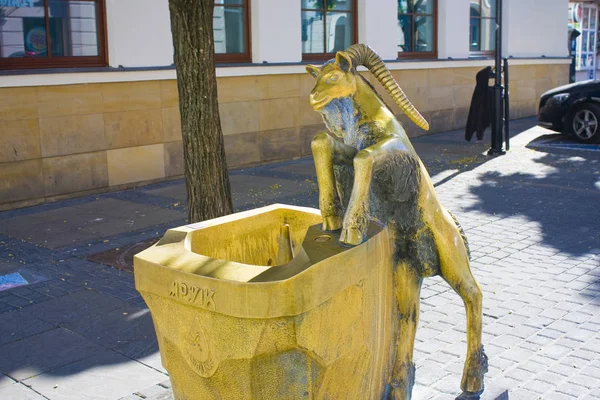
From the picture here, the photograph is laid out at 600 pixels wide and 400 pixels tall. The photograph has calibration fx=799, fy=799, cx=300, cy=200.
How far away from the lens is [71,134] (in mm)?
10656

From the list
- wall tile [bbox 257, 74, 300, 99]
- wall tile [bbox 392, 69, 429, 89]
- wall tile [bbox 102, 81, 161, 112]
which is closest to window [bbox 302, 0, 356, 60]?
wall tile [bbox 257, 74, 300, 99]

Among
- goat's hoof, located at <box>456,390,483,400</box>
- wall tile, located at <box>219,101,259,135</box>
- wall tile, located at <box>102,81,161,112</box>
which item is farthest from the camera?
wall tile, located at <box>219,101,259,135</box>

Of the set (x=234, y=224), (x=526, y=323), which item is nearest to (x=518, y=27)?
(x=526, y=323)

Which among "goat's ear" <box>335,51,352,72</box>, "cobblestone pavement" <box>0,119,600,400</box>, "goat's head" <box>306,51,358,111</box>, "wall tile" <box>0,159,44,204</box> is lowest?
"cobblestone pavement" <box>0,119,600,400</box>

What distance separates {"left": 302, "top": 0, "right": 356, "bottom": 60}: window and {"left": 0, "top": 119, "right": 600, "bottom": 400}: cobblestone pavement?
376 cm

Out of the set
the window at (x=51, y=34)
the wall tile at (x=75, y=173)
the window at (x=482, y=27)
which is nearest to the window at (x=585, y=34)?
the window at (x=482, y=27)

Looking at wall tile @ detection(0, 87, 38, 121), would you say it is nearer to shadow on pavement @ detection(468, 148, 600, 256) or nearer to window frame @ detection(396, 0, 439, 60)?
shadow on pavement @ detection(468, 148, 600, 256)

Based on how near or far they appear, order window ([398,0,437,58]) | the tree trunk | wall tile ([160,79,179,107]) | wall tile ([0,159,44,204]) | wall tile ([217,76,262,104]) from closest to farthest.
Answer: the tree trunk, wall tile ([0,159,44,204]), wall tile ([160,79,179,107]), wall tile ([217,76,262,104]), window ([398,0,437,58])

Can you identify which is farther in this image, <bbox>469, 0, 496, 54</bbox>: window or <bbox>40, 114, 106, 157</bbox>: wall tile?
<bbox>469, 0, 496, 54</bbox>: window

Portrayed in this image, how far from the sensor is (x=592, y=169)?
1227 cm

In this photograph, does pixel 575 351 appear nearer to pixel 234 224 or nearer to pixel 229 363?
pixel 234 224

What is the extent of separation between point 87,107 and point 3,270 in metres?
4.00

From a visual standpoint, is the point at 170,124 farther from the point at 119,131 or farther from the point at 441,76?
the point at 441,76

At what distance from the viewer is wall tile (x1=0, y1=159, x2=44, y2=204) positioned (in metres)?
10.0
